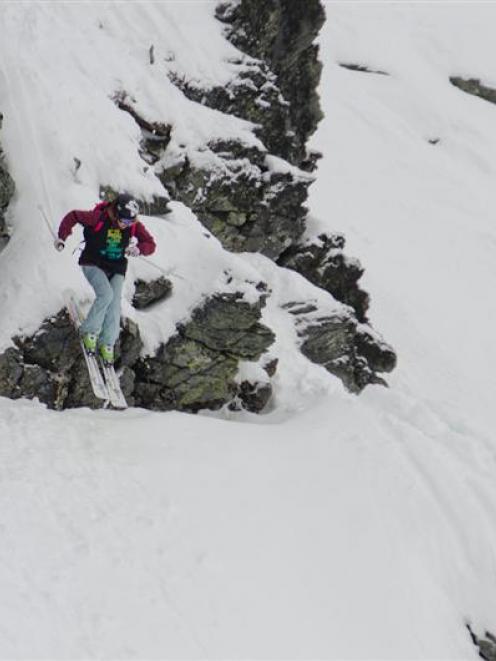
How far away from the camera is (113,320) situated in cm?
1092

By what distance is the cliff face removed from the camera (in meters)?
11.9

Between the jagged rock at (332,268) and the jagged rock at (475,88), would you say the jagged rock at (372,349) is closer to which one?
the jagged rock at (332,268)

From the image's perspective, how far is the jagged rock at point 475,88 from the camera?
56969 mm

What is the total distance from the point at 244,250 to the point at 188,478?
12.7 metres

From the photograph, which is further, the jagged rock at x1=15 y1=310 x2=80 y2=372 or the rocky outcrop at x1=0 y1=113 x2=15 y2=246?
the rocky outcrop at x1=0 y1=113 x2=15 y2=246

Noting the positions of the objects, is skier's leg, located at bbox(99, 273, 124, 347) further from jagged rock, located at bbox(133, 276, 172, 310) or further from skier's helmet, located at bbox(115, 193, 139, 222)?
jagged rock, located at bbox(133, 276, 172, 310)

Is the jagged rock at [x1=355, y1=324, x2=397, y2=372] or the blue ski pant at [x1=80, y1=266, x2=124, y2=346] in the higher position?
the blue ski pant at [x1=80, y1=266, x2=124, y2=346]

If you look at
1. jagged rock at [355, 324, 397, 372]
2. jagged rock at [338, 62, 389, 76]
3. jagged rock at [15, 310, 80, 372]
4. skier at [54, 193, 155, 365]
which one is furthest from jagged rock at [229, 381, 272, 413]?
jagged rock at [338, 62, 389, 76]

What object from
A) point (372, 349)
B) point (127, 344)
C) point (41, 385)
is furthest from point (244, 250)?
point (41, 385)

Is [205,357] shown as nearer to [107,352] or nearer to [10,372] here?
[107,352]

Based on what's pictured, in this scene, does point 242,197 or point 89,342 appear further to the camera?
point 242,197

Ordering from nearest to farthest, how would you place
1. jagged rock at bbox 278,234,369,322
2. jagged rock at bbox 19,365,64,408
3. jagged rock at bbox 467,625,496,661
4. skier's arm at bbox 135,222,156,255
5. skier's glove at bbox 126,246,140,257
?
1. jagged rock at bbox 467,625,496,661
2. jagged rock at bbox 19,365,64,408
3. skier's glove at bbox 126,246,140,257
4. skier's arm at bbox 135,222,156,255
5. jagged rock at bbox 278,234,369,322

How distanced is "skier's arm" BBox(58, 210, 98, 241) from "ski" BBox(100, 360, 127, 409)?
2160 millimetres

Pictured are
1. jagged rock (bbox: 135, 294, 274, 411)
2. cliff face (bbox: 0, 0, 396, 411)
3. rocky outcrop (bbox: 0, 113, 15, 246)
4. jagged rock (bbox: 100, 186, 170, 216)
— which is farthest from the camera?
jagged rock (bbox: 100, 186, 170, 216)
